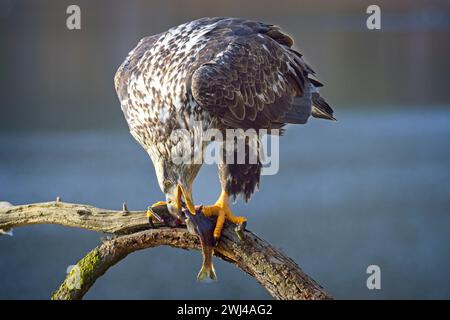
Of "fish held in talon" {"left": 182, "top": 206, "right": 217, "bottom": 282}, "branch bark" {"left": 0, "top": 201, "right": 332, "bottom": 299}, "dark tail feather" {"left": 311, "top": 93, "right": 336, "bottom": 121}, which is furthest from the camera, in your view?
"dark tail feather" {"left": 311, "top": 93, "right": 336, "bottom": 121}

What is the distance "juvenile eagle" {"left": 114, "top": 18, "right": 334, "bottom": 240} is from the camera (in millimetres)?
2408

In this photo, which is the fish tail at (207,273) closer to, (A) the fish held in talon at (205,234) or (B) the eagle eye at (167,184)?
(A) the fish held in talon at (205,234)

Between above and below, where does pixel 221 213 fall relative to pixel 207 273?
above

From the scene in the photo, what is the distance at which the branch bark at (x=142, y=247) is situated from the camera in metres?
2.32

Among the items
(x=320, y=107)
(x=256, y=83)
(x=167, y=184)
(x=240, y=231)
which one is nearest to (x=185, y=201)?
(x=167, y=184)

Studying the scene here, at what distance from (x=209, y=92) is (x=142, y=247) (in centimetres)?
71

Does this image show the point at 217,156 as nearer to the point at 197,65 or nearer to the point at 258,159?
the point at 258,159

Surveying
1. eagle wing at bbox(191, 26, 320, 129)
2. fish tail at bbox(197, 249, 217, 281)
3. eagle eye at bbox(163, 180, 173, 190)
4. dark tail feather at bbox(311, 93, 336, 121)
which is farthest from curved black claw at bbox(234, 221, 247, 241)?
dark tail feather at bbox(311, 93, 336, 121)

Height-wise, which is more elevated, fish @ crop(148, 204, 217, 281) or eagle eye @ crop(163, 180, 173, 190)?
eagle eye @ crop(163, 180, 173, 190)

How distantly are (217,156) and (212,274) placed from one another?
19.6 inches

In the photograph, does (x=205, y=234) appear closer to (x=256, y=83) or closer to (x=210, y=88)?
(x=210, y=88)

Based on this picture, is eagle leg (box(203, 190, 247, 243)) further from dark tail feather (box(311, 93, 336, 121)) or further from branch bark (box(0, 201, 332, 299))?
dark tail feather (box(311, 93, 336, 121))

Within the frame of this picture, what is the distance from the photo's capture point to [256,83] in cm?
268

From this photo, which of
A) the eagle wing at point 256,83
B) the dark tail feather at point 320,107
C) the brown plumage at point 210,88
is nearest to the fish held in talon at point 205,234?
the brown plumage at point 210,88
